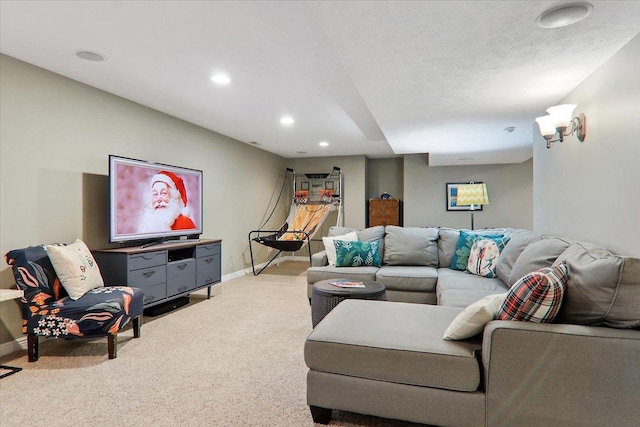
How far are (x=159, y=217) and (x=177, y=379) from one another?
2.18 m

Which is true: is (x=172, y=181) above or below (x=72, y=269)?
above

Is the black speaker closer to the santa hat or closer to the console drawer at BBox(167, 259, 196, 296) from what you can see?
the console drawer at BBox(167, 259, 196, 296)

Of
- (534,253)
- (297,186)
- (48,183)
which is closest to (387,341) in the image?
(534,253)

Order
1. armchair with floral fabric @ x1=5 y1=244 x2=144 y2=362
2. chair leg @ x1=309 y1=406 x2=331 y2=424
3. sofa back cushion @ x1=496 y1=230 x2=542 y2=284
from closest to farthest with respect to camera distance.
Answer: chair leg @ x1=309 y1=406 x2=331 y2=424, armchair with floral fabric @ x1=5 y1=244 x2=144 y2=362, sofa back cushion @ x1=496 y1=230 x2=542 y2=284

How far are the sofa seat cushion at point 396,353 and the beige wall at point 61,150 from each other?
2.71 meters

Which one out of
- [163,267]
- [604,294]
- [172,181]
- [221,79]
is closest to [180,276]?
[163,267]

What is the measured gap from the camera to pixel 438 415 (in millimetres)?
1565

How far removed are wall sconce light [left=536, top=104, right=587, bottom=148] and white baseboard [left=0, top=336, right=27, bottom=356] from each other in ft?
14.9

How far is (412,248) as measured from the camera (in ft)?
13.6

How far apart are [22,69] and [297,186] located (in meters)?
5.58

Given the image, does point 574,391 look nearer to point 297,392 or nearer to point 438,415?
point 438,415

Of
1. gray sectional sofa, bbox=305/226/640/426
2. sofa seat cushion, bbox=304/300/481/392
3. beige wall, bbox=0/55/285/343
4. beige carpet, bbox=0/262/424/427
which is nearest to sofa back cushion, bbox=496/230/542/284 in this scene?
gray sectional sofa, bbox=305/226/640/426

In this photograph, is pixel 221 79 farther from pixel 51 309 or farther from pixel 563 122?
pixel 563 122

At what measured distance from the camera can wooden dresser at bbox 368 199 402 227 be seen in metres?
7.67
